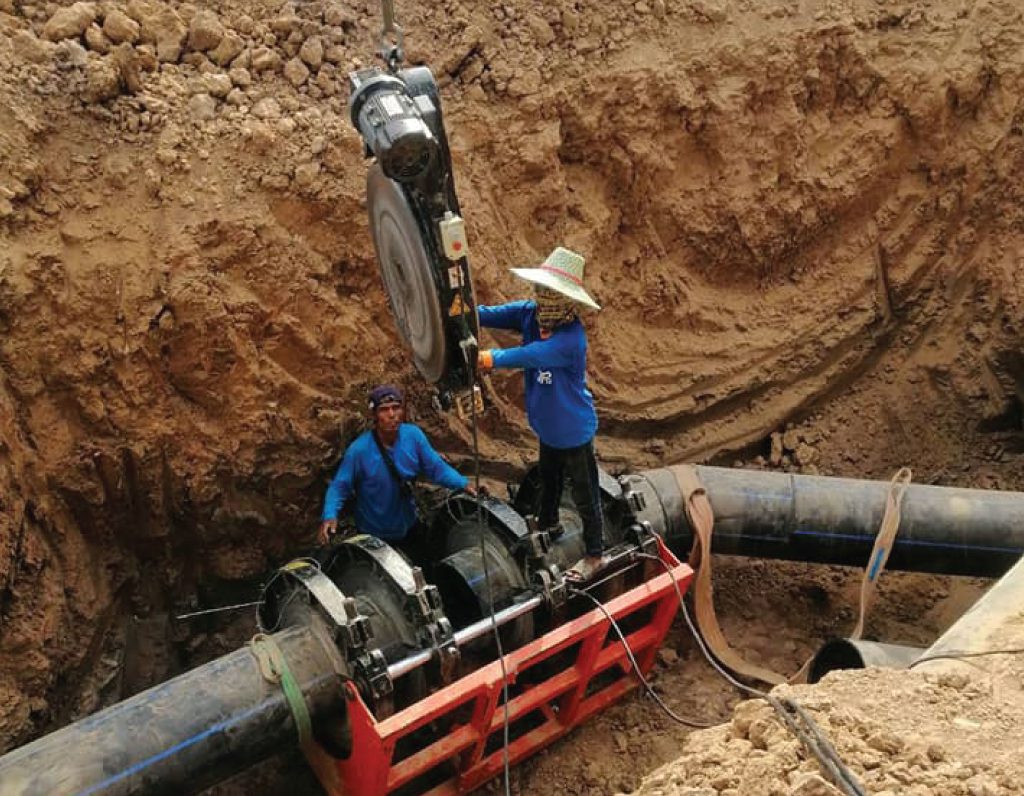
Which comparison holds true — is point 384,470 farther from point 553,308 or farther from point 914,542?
point 914,542

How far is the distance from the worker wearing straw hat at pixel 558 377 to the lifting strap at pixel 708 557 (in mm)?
741

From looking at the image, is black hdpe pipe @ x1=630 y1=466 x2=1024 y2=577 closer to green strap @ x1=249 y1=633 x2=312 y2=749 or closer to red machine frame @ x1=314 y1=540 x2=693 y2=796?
red machine frame @ x1=314 y1=540 x2=693 y2=796

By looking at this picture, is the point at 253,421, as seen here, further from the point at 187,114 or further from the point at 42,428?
the point at 187,114

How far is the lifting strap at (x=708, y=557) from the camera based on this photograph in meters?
5.48

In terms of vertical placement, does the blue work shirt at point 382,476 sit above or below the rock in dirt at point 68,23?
below

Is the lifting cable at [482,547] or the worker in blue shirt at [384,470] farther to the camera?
the worker in blue shirt at [384,470]

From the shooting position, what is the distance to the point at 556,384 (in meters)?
4.53

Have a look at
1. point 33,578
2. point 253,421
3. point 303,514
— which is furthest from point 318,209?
point 33,578

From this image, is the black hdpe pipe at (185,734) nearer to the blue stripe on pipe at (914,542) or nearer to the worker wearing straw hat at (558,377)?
the worker wearing straw hat at (558,377)

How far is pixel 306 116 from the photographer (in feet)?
→ 17.8

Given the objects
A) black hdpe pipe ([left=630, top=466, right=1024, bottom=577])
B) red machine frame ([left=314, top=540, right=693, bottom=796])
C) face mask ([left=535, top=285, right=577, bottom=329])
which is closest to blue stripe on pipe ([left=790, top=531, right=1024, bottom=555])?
black hdpe pipe ([left=630, top=466, right=1024, bottom=577])

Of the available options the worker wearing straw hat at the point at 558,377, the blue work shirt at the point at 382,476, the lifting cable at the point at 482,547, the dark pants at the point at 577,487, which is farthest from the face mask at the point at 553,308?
the blue work shirt at the point at 382,476

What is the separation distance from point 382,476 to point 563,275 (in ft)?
5.53

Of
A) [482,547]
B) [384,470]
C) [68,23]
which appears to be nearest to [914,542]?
[482,547]
